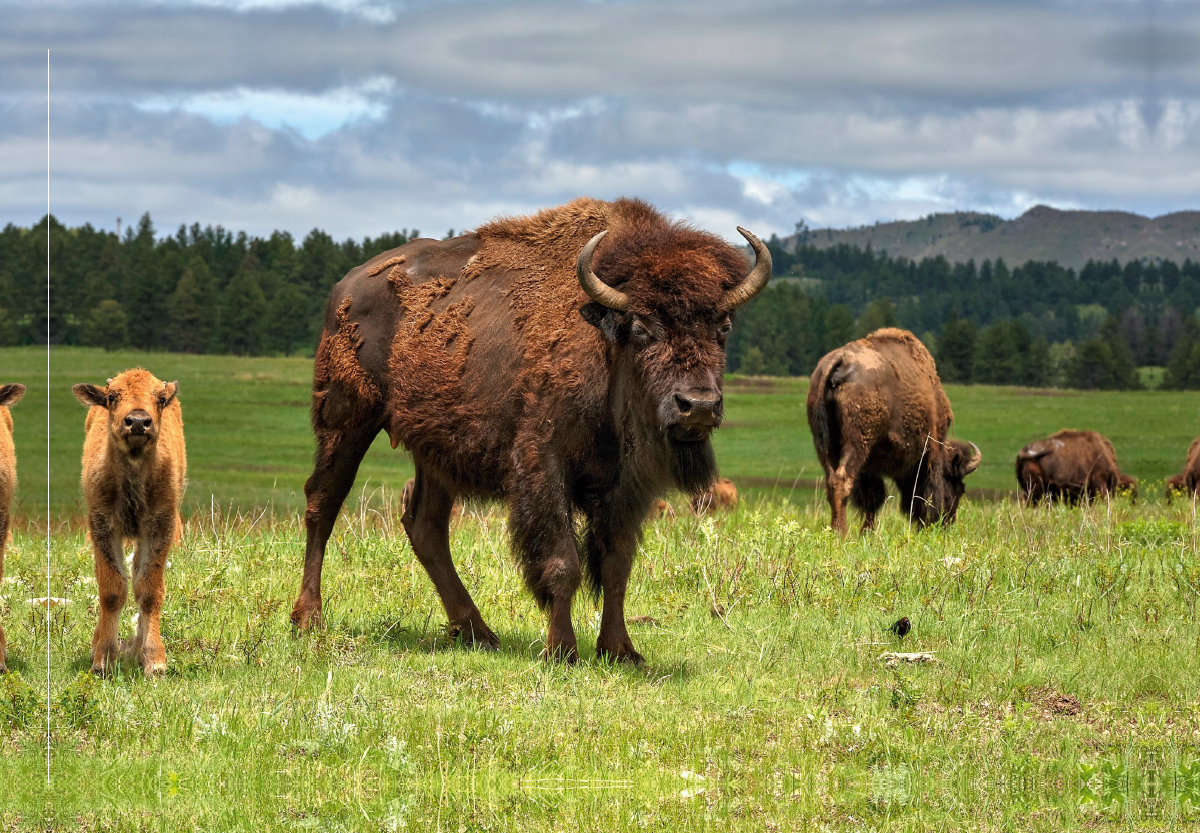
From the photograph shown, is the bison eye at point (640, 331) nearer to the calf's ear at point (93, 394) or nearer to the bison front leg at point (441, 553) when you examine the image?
the bison front leg at point (441, 553)

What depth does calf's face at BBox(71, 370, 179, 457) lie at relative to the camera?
7.12m

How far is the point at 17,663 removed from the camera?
746 centimetres

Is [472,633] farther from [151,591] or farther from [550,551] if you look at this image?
[151,591]

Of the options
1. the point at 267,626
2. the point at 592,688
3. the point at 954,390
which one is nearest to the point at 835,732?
the point at 592,688

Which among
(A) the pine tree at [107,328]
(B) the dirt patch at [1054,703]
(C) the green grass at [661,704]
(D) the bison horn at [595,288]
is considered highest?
(A) the pine tree at [107,328]

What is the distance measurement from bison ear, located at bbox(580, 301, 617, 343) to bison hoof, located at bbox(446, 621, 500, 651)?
237 centimetres

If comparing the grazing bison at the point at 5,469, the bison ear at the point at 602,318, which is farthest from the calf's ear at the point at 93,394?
the bison ear at the point at 602,318

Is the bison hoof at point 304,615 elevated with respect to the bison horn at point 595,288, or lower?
lower

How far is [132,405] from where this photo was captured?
7215mm

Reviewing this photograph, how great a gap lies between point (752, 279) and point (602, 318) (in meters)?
0.98

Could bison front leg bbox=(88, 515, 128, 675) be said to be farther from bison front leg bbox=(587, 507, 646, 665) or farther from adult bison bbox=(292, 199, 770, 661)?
bison front leg bbox=(587, 507, 646, 665)

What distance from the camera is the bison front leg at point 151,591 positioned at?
23.9 ft

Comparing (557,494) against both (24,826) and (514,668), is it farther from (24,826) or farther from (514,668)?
(24,826)

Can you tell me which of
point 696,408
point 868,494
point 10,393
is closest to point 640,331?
point 696,408
